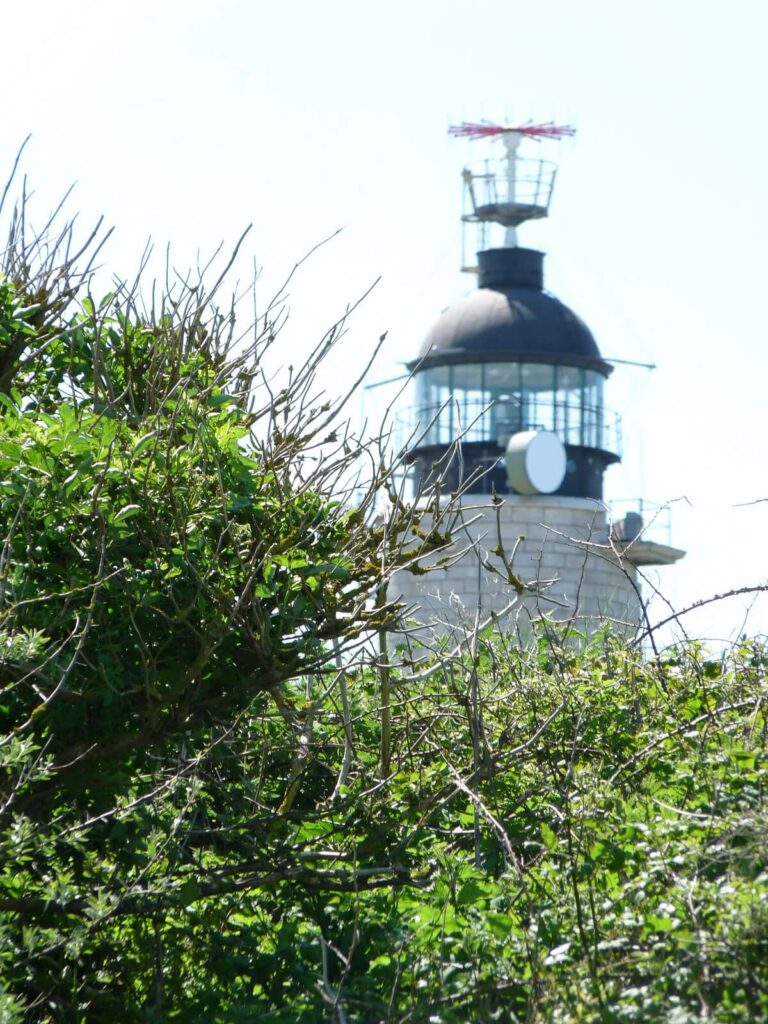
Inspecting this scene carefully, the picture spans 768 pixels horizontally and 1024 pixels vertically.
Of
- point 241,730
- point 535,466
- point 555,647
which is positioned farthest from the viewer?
point 535,466

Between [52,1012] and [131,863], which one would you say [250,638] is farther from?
[52,1012]

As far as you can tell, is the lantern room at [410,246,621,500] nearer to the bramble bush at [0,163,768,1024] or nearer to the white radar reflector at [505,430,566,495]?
the white radar reflector at [505,430,566,495]

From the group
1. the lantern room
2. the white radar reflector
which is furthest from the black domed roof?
the white radar reflector

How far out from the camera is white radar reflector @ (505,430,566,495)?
2372 centimetres

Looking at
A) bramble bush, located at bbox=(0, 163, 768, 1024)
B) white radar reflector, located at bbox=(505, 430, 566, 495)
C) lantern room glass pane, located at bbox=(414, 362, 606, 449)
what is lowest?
bramble bush, located at bbox=(0, 163, 768, 1024)

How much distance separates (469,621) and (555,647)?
46cm

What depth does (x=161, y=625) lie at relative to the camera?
4531 millimetres

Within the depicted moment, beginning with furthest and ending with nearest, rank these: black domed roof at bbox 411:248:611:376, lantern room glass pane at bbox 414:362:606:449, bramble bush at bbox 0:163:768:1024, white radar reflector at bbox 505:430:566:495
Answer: black domed roof at bbox 411:248:611:376 → lantern room glass pane at bbox 414:362:606:449 → white radar reflector at bbox 505:430:566:495 → bramble bush at bbox 0:163:768:1024

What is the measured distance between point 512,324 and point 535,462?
284 centimetres

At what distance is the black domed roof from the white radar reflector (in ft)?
5.43

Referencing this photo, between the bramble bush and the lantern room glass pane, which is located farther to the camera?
the lantern room glass pane

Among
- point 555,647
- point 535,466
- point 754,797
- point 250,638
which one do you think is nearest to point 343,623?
point 250,638

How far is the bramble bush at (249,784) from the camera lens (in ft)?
12.7

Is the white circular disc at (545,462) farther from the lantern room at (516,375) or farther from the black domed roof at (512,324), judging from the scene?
the black domed roof at (512,324)
